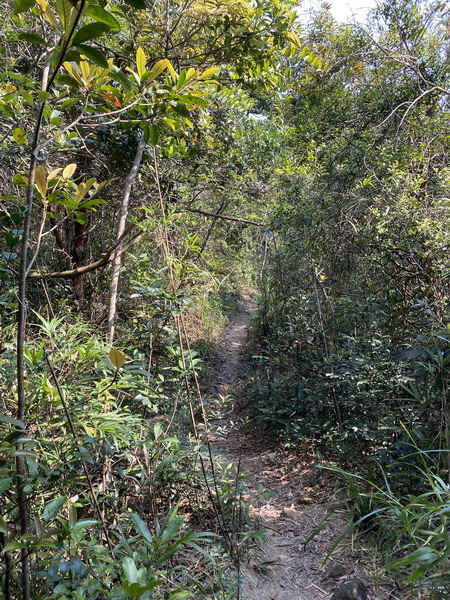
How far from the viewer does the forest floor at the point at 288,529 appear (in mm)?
2432

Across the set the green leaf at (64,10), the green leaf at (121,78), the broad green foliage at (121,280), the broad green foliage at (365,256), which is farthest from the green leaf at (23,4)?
the broad green foliage at (365,256)

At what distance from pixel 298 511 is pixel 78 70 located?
11.4 feet

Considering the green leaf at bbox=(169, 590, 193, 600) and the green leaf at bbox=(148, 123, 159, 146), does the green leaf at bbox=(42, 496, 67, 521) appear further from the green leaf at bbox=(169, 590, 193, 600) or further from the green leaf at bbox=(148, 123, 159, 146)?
the green leaf at bbox=(148, 123, 159, 146)

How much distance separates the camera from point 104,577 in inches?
61.0

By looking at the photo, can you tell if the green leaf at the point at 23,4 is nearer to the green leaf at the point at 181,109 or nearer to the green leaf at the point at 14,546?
the green leaf at the point at 181,109

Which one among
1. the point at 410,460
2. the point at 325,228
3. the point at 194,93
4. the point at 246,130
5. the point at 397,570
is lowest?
the point at 397,570

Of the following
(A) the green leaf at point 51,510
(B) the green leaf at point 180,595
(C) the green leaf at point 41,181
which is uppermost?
(C) the green leaf at point 41,181

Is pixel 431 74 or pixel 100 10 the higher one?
pixel 431 74

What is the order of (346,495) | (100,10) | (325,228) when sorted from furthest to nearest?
(325,228), (346,495), (100,10)

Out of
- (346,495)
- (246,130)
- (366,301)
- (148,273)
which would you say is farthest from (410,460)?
(246,130)

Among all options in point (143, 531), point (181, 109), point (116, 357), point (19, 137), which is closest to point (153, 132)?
point (181, 109)

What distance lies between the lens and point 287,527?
3.09 m

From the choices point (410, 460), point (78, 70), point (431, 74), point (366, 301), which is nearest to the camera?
point (78, 70)

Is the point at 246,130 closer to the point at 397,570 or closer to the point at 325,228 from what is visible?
the point at 325,228
